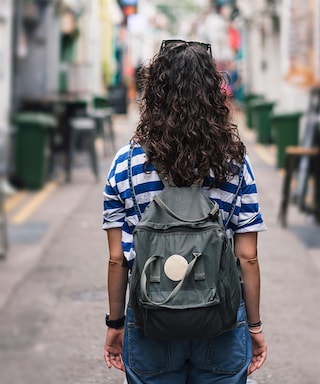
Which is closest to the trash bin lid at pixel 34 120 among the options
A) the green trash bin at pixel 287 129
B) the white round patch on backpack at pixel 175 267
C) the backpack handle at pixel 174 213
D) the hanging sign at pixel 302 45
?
the hanging sign at pixel 302 45

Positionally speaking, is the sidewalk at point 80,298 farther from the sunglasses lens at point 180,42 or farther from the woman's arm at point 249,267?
the sunglasses lens at point 180,42

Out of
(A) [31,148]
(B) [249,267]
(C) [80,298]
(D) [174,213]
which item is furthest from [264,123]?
(D) [174,213]

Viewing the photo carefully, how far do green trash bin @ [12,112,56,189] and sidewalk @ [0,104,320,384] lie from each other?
1.35 metres

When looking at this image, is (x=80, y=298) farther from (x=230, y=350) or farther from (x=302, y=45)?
(x=302, y=45)

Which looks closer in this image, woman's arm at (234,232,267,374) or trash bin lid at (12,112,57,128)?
woman's arm at (234,232,267,374)

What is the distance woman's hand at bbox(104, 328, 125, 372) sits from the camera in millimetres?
3324

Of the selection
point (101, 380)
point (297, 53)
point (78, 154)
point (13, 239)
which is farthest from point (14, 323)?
point (78, 154)

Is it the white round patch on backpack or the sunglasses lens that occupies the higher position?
the sunglasses lens

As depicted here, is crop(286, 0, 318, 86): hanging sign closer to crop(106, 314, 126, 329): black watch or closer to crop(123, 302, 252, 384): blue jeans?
crop(106, 314, 126, 329): black watch

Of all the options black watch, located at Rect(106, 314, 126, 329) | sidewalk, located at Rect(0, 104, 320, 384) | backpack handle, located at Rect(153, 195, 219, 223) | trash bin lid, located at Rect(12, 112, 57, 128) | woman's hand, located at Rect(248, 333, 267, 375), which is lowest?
sidewalk, located at Rect(0, 104, 320, 384)

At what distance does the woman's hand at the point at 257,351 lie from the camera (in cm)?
333

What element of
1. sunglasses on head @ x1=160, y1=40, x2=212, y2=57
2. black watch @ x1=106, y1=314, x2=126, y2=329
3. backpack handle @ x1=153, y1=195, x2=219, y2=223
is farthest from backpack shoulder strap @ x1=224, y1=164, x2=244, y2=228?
black watch @ x1=106, y1=314, x2=126, y2=329

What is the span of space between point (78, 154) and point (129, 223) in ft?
58.9

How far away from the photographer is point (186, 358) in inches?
122
